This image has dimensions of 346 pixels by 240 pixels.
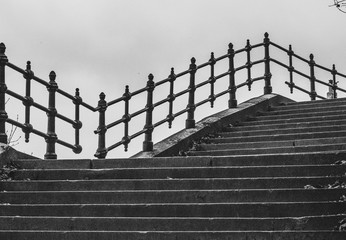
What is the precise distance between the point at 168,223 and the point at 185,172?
1911mm

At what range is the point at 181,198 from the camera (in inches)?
449

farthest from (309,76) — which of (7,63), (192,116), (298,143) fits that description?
(7,63)

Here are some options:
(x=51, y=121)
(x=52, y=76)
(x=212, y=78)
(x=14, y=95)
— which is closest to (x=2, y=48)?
(x=14, y=95)

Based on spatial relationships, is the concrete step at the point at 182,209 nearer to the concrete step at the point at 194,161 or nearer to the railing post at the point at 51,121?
the concrete step at the point at 194,161

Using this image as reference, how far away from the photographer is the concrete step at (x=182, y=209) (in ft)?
34.4

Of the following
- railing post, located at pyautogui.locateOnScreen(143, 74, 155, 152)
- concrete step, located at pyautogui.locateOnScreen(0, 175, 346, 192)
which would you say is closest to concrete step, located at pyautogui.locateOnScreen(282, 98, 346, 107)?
railing post, located at pyautogui.locateOnScreen(143, 74, 155, 152)

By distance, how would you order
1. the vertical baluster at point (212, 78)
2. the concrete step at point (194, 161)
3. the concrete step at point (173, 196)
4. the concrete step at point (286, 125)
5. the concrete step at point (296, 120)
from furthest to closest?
the vertical baluster at point (212, 78), the concrete step at point (296, 120), the concrete step at point (286, 125), the concrete step at point (194, 161), the concrete step at point (173, 196)

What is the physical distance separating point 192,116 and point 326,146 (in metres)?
4.01

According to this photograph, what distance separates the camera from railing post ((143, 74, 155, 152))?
1606 centimetres

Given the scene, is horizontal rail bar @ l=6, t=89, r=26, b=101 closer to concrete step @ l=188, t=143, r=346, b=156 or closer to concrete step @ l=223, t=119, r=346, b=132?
concrete step @ l=188, t=143, r=346, b=156

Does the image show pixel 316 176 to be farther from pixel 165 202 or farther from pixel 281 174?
pixel 165 202

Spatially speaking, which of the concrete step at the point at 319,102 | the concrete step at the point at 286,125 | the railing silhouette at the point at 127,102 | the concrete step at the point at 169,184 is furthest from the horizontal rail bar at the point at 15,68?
the concrete step at the point at 319,102

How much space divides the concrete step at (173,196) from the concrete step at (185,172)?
0.81m

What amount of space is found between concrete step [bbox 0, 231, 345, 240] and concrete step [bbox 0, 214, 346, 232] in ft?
1.28
